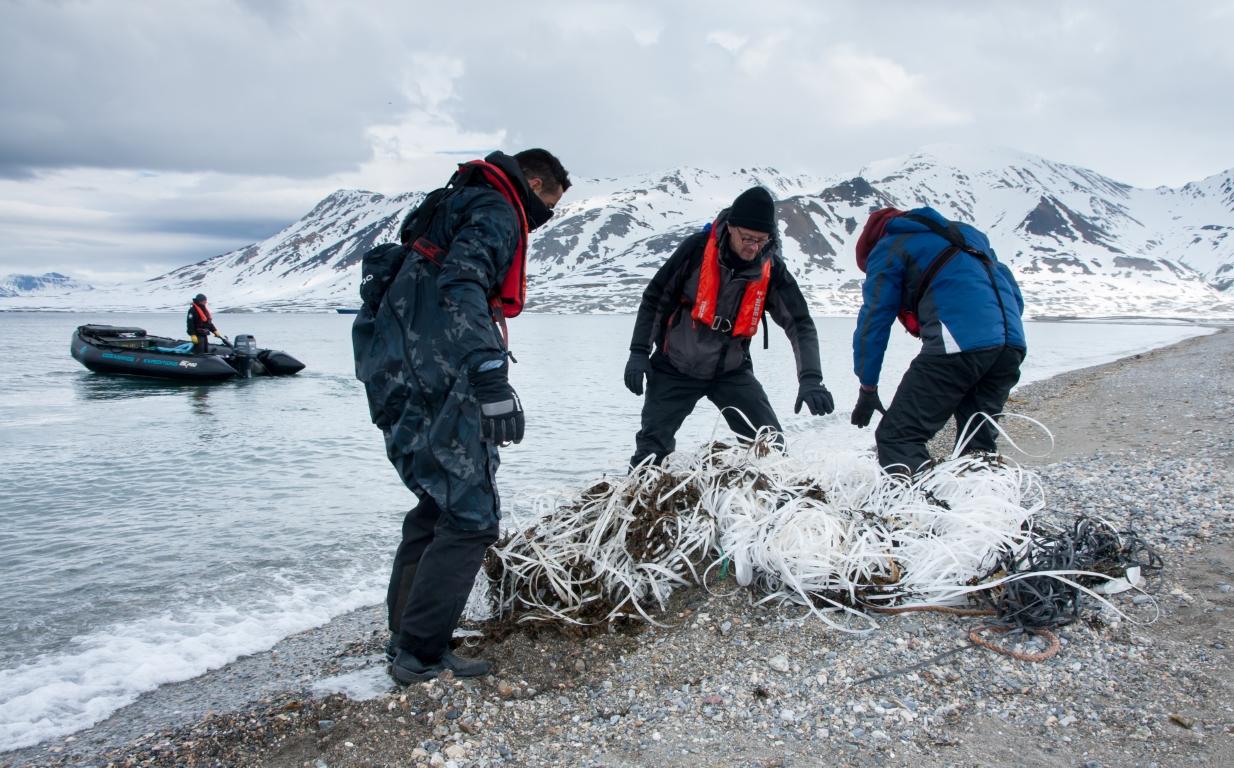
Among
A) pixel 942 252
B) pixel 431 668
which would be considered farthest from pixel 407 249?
pixel 942 252

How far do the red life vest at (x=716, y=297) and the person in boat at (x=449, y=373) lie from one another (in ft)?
5.75

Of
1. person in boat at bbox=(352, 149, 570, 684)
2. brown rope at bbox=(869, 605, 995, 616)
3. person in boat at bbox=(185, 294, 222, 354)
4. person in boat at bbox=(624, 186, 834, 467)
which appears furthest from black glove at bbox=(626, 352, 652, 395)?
person in boat at bbox=(185, 294, 222, 354)

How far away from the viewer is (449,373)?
2.91m

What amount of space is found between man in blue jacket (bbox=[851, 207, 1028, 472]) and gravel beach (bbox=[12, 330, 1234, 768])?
47.8 inches

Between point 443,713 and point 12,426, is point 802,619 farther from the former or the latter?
point 12,426

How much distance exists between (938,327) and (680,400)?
1691 millimetres

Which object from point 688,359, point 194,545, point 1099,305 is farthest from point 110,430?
point 1099,305

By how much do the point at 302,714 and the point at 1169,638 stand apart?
349cm

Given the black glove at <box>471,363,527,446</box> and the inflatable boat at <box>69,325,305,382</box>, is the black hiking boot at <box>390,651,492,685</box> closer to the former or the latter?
the black glove at <box>471,363,527,446</box>

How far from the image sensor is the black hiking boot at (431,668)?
309 cm

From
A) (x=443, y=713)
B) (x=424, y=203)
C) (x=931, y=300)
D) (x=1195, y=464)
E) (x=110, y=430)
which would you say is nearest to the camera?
(x=443, y=713)

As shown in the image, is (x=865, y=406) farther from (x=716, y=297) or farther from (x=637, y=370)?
(x=637, y=370)

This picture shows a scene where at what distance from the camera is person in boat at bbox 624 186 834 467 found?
4715 mm

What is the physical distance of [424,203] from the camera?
10.2 feet
